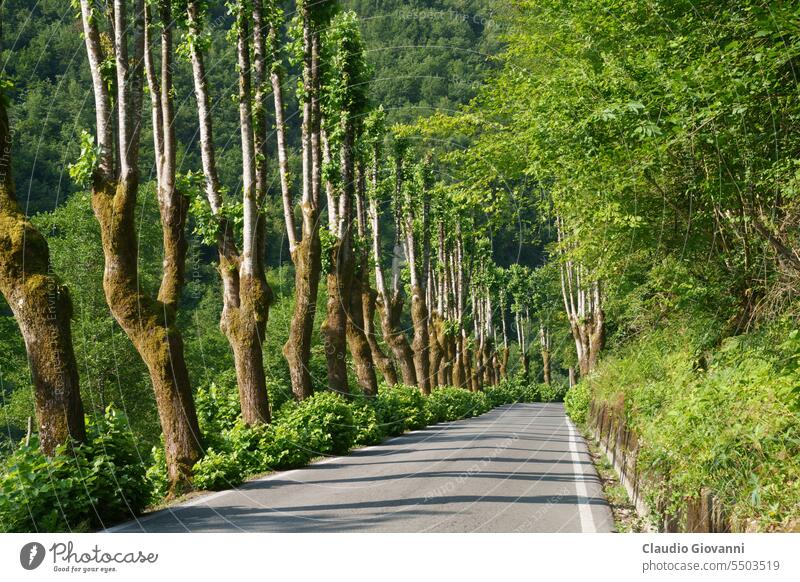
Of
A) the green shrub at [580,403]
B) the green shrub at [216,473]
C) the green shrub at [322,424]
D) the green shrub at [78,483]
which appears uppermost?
the green shrub at [78,483]

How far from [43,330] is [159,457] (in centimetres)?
519

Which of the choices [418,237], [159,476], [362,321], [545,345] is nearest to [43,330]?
[159,476]

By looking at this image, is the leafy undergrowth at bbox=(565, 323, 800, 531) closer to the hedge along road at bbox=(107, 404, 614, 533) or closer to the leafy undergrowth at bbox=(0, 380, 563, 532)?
the hedge along road at bbox=(107, 404, 614, 533)

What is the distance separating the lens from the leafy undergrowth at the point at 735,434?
5789mm

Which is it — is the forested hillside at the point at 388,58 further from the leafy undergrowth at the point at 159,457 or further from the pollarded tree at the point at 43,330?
the pollarded tree at the point at 43,330

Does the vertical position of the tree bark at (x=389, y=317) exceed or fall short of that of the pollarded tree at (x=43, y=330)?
it falls short

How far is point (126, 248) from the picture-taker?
12.2 meters

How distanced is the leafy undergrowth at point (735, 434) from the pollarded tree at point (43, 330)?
247 inches

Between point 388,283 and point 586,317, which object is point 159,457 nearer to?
point 388,283

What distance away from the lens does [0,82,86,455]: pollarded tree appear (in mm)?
9016

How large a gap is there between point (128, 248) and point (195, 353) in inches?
1334

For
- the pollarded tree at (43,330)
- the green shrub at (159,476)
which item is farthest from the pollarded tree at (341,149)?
the pollarded tree at (43,330)

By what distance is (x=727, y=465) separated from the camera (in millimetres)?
6523
